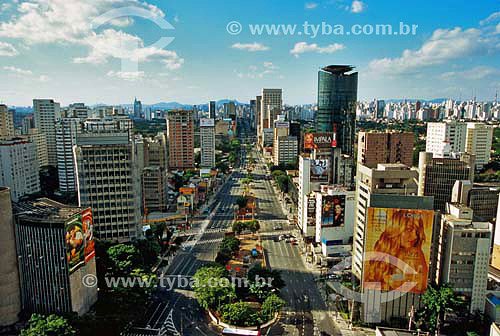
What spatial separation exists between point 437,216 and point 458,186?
12.6m

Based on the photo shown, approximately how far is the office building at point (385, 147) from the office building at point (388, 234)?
39.8m

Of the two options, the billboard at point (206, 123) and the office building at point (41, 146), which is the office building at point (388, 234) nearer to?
the billboard at point (206, 123)

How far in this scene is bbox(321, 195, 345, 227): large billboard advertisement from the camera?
39.2 meters

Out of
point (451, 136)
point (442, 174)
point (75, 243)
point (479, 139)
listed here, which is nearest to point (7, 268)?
point (75, 243)

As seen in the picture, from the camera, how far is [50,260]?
2402 cm

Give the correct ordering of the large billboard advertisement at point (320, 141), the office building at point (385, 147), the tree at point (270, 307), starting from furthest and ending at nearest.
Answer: the office building at point (385, 147) → the large billboard advertisement at point (320, 141) → the tree at point (270, 307)

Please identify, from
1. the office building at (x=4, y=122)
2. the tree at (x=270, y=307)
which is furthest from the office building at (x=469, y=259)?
the office building at (x=4, y=122)

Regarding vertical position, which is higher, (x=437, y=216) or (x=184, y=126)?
(x=184, y=126)

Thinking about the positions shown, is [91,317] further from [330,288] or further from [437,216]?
[437,216]

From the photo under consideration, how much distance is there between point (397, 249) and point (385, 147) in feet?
144

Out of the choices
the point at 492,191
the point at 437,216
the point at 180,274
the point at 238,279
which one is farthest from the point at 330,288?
the point at 492,191

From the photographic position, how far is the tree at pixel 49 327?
2092 cm

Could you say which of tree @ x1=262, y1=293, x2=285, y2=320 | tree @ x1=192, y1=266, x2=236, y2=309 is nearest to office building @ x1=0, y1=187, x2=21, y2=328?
tree @ x1=192, y1=266, x2=236, y2=309

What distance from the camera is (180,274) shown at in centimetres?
3412
